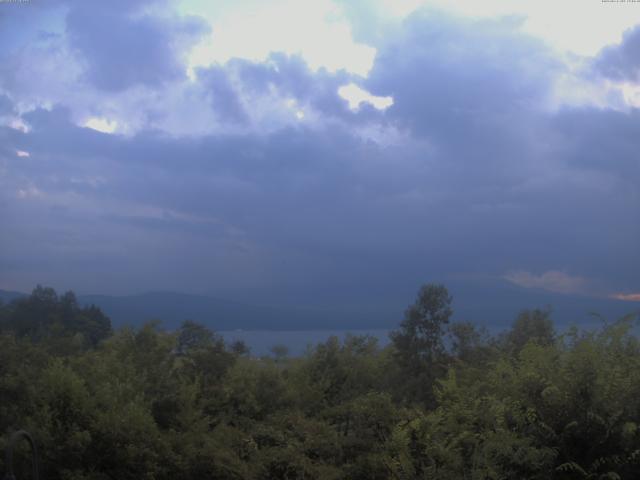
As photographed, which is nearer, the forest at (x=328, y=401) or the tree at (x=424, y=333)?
the forest at (x=328, y=401)

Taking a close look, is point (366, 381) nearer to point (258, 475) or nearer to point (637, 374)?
point (258, 475)

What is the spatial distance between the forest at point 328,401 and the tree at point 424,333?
3cm

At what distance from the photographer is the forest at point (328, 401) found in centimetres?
740

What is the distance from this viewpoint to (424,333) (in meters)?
14.3

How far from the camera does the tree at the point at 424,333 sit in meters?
14.1

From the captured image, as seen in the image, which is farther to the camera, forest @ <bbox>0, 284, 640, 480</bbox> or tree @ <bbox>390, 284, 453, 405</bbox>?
tree @ <bbox>390, 284, 453, 405</bbox>

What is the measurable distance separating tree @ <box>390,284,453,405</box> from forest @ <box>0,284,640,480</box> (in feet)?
0.11

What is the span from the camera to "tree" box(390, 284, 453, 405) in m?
14.1

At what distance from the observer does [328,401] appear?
14.5 m

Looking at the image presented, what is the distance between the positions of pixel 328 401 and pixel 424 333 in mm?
2772

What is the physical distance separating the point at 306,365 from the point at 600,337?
8.21 metres

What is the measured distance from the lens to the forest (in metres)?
7.40

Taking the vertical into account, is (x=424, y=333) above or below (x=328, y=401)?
above

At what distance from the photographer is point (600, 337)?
845cm
